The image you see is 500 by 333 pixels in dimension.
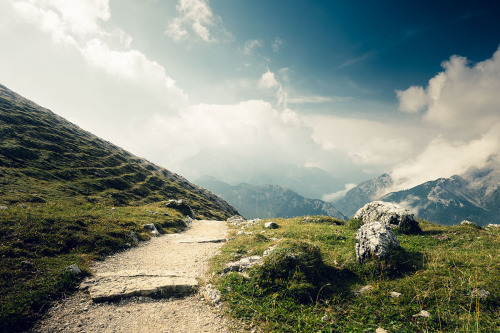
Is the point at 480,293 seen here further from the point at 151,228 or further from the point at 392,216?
the point at 151,228

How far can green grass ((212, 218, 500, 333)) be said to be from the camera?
817 cm

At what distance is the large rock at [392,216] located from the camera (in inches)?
756

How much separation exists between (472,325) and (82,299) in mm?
17970

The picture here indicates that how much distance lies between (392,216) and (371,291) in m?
13.1

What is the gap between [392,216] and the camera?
2028 centimetres

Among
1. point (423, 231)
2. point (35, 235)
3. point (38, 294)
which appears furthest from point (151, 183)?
point (423, 231)

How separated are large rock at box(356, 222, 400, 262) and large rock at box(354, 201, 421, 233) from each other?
23.5 feet

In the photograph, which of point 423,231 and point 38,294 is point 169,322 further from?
point 423,231

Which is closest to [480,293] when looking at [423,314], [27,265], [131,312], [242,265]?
[423,314]

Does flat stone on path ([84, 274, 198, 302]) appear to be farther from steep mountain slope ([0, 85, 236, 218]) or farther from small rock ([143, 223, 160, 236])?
steep mountain slope ([0, 85, 236, 218])

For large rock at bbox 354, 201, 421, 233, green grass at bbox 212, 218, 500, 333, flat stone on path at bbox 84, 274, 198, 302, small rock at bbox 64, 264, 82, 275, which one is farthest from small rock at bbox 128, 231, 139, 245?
large rock at bbox 354, 201, 421, 233

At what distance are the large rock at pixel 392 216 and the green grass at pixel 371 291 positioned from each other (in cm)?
408

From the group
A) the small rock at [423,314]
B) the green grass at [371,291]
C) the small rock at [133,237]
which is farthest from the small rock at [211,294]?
the small rock at [133,237]

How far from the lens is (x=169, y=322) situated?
993 cm
